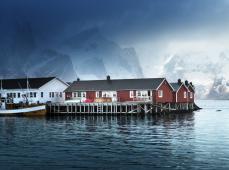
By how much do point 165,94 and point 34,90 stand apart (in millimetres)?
28846

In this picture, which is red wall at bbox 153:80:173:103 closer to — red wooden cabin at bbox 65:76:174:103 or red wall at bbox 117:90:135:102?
red wooden cabin at bbox 65:76:174:103

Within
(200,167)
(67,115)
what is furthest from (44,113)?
(200,167)

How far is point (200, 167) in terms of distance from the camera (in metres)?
29.3

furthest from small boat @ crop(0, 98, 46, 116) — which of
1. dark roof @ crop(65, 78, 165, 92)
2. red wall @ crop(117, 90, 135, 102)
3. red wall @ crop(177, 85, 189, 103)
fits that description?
red wall @ crop(177, 85, 189, 103)

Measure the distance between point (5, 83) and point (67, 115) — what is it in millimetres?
22793

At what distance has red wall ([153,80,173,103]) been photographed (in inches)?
3632

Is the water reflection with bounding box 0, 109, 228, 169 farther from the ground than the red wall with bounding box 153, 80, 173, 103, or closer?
closer

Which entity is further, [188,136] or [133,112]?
[133,112]

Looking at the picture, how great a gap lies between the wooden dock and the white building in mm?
5834

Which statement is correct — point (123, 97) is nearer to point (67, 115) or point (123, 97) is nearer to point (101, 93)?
point (101, 93)

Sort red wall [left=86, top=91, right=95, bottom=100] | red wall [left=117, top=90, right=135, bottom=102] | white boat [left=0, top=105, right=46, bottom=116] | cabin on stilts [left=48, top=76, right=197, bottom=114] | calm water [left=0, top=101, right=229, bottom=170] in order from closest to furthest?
calm water [left=0, top=101, right=229, bottom=170] → white boat [left=0, top=105, right=46, bottom=116] → cabin on stilts [left=48, top=76, right=197, bottom=114] → red wall [left=117, top=90, right=135, bottom=102] → red wall [left=86, top=91, right=95, bottom=100]

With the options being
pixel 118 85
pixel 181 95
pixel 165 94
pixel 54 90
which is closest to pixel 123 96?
pixel 118 85

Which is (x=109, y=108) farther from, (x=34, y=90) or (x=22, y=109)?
(x=34, y=90)

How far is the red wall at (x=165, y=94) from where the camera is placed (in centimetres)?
9225
